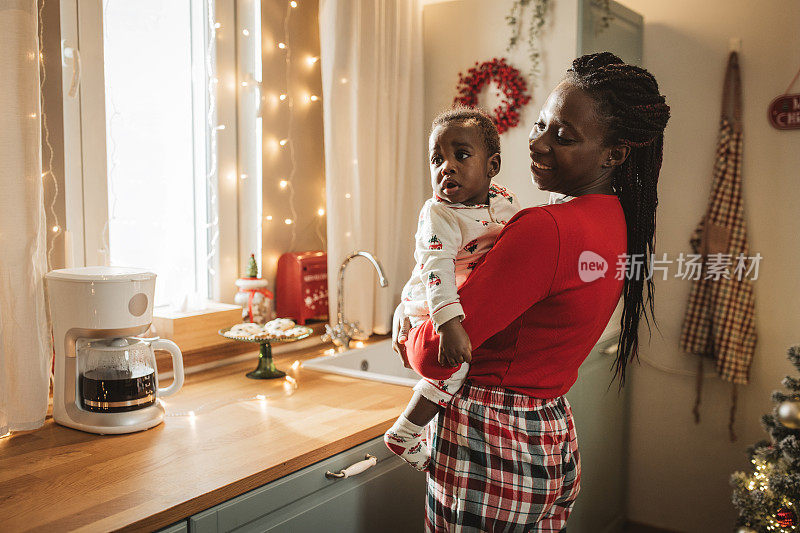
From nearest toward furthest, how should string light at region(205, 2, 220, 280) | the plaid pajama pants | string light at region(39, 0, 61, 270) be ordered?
the plaid pajama pants
string light at region(39, 0, 61, 270)
string light at region(205, 2, 220, 280)

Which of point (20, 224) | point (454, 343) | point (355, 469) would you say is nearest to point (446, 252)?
point (454, 343)

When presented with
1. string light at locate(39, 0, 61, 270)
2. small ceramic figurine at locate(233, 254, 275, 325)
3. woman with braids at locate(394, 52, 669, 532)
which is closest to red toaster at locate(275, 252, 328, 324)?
small ceramic figurine at locate(233, 254, 275, 325)

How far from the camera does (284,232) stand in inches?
91.1

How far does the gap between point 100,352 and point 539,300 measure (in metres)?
0.98

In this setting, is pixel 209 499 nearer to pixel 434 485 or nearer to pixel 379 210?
pixel 434 485

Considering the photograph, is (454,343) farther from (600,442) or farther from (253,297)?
(600,442)

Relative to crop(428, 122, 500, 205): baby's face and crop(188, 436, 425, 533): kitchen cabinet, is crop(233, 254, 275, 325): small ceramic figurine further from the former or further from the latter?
crop(428, 122, 500, 205): baby's face

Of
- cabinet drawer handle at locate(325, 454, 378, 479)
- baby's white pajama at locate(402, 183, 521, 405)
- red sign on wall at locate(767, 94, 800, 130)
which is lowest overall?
cabinet drawer handle at locate(325, 454, 378, 479)

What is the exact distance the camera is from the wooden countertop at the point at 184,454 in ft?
3.43

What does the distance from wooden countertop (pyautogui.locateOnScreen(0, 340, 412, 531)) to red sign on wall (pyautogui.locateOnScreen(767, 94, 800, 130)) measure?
1.63m

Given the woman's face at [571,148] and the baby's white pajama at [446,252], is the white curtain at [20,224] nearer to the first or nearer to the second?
the baby's white pajama at [446,252]

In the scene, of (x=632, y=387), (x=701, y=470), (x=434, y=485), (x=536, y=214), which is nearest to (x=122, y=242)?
(x=434, y=485)

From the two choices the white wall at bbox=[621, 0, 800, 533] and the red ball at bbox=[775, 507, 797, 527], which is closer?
the red ball at bbox=[775, 507, 797, 527]

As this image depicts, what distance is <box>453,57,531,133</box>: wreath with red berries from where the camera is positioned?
2.34 metres
